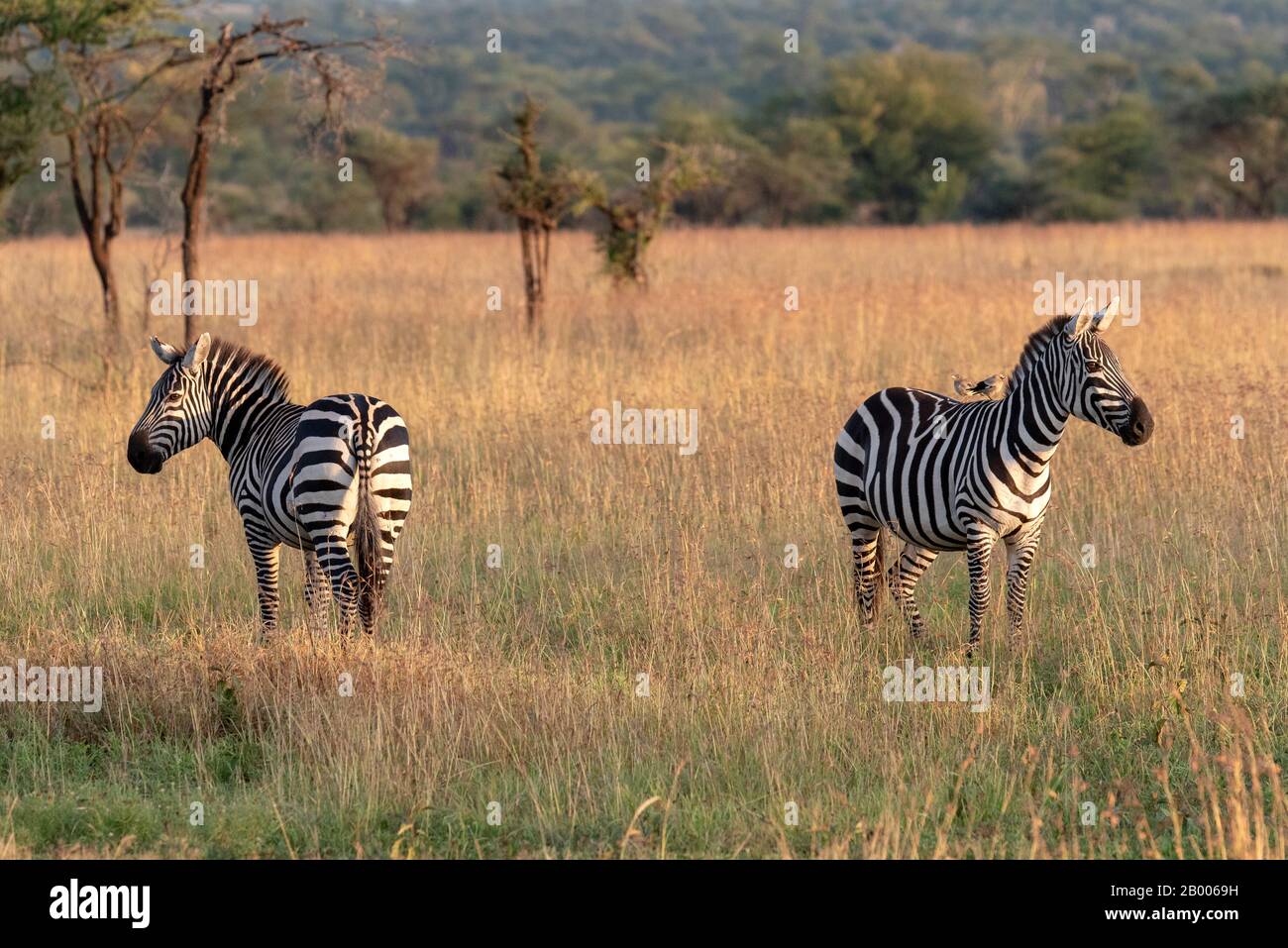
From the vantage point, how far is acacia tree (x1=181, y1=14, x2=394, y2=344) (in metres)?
12.0

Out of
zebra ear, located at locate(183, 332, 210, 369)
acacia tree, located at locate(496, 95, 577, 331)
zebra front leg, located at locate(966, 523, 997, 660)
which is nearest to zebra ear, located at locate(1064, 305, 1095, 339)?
zebra front leg, located at locate(966, 523, 997, 660)

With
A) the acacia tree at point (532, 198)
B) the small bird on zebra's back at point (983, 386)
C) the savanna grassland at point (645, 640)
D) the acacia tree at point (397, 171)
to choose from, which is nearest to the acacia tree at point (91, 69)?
the savanna grassland at point (645, 640)

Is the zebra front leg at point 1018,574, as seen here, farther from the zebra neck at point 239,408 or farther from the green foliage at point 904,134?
Result: the green foliage at point 904,134

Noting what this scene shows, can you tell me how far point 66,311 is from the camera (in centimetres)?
1603

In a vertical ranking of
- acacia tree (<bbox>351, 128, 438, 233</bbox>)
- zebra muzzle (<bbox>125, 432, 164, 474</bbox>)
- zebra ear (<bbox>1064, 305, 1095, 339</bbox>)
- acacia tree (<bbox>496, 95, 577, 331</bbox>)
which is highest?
→ acacia tree (<bbox>351, 128, 438, 233</bbox>)

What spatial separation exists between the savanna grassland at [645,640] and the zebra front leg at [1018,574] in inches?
6.9

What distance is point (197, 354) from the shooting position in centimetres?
666

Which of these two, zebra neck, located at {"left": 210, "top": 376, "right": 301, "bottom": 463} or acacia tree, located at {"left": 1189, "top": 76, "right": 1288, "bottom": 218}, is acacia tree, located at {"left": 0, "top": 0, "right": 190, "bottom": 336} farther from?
acacia tree, located at {"left": 1189, "top": 76, "right": 1288, "bottom": 218}

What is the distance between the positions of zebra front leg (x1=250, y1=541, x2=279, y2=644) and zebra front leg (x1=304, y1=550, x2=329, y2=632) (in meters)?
0.15

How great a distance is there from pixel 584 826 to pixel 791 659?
1.76 meters

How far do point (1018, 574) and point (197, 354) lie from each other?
3690mm

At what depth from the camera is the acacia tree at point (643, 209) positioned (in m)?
16.3

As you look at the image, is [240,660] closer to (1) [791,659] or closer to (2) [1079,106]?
(1) [791,659]
